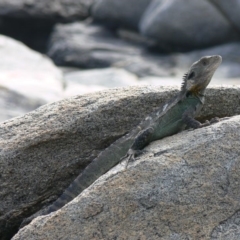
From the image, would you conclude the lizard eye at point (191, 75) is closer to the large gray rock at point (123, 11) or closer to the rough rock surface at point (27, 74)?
the rough rock surface at point (27, 74)

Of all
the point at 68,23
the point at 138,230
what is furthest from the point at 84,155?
the point at 68,23

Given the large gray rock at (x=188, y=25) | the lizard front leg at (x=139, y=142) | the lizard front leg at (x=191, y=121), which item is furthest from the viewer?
the large gray rock at (x=188, y=25)

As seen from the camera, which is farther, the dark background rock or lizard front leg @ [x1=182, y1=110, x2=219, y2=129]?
the dark background rock

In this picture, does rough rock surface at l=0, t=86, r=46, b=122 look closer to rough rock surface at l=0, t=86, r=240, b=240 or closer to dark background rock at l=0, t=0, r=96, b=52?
rough rock surface at l=0, t=86, r=240, b=240

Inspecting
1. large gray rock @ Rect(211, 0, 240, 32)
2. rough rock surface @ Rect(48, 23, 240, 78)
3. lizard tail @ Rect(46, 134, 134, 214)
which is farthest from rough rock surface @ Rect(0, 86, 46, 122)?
large gray rock @ Rect(211, 0, 240, 32)

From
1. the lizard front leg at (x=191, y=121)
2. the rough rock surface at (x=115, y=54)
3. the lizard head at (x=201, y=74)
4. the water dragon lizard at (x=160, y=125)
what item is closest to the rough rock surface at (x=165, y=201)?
the lizard front leg at (x=191, y=121)
